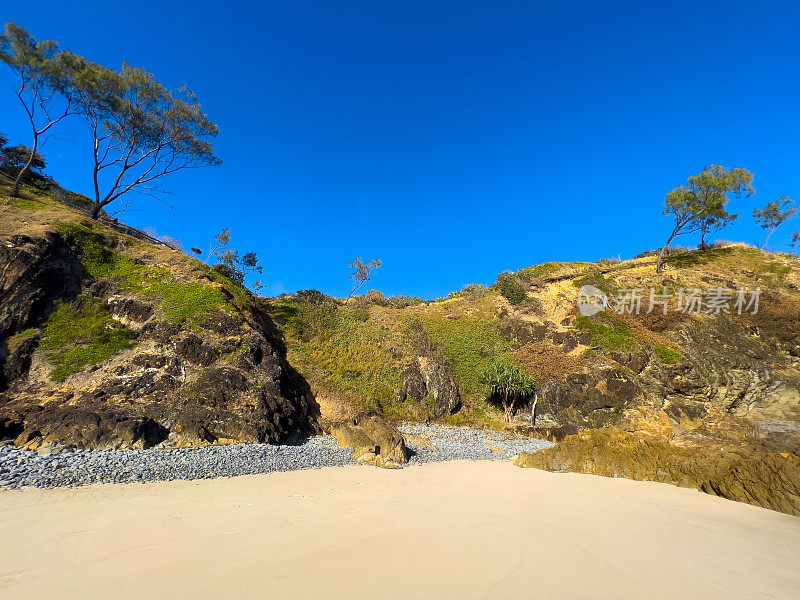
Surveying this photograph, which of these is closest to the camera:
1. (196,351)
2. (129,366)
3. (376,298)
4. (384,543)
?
(384,543)

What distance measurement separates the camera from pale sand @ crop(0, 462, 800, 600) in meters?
3.67

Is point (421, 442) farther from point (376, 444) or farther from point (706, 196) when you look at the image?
point (706, 196)

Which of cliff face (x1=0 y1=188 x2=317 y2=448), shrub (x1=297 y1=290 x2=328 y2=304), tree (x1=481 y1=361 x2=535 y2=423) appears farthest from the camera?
shrub (x1=297 y1=290 x2=328 y2=304)

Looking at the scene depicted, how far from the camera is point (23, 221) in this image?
1750 cm

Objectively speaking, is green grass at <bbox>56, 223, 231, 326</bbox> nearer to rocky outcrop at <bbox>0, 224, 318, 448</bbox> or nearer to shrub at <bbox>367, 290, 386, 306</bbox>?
rocky outcrop at <bbox>0, 224, 318, 448</bbox>

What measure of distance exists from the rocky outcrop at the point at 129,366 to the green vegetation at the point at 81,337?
6 centimetres

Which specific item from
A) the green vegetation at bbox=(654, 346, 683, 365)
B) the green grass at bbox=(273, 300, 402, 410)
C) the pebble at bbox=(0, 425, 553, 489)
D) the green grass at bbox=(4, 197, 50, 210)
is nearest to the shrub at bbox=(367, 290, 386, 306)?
the green grass at bbox=(273, 300, 402, 410)

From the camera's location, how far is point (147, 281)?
18.1 metres

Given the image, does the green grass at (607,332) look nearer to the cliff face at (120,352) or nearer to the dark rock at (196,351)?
the cliff face at (120,352)

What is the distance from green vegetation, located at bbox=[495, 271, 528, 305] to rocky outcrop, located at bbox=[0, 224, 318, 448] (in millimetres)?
17655

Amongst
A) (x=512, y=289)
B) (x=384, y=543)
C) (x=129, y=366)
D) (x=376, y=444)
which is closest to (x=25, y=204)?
(x=129, y=366)

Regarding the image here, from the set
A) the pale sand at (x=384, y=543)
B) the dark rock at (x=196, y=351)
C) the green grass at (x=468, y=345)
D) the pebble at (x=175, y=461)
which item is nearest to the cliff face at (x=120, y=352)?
the dark rock at (x=196, y=351)

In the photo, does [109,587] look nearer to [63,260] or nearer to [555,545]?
[555,545]

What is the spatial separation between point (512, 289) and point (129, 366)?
25.3 metres
